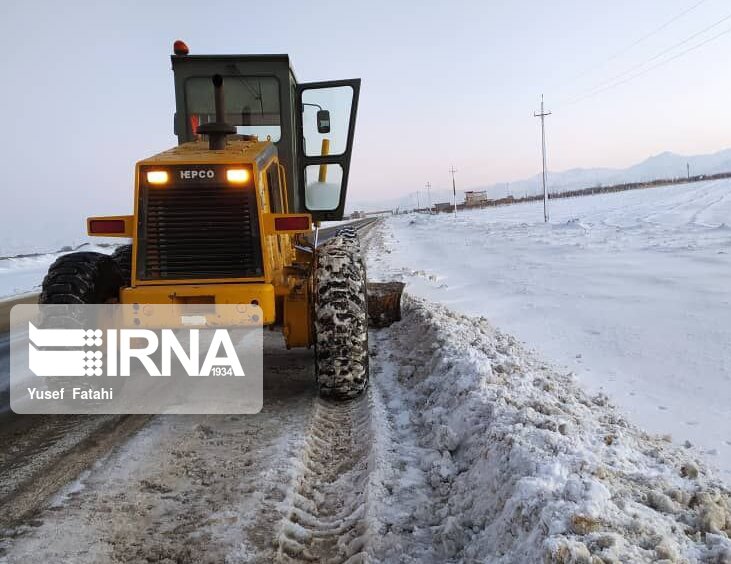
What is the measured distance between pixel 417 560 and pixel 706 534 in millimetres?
1197

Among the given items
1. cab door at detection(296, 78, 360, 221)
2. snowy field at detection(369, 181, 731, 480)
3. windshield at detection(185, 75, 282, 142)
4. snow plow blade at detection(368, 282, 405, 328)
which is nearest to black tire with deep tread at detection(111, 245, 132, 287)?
windshield at detection(185, 75, 282, 142)

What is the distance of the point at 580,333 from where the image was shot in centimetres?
659

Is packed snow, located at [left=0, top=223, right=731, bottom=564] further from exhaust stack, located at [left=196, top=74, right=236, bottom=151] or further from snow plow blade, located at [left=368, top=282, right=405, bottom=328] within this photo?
snow plow blade, located at [left=368, top=282, right=405, bottom=328]

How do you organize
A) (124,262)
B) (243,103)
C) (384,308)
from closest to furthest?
(124,262) < (243,103) < (384,308)

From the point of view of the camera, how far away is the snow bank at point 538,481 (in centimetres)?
225

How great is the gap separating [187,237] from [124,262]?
1613 mm

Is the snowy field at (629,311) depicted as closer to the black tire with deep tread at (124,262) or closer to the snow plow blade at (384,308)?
the snow plow blade at (384,308)

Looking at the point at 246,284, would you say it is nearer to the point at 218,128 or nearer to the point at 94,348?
the point at 218,128

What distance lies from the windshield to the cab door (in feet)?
0.97

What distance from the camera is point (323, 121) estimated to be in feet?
20.2

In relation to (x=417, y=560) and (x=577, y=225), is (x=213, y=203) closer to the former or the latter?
(x=417, y=560)

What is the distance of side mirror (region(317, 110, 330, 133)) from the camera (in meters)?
6.12

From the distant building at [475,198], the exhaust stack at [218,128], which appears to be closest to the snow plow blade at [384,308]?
the exhaust stack at [218,128]

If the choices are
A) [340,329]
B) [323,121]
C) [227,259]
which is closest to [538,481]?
[340,329]
